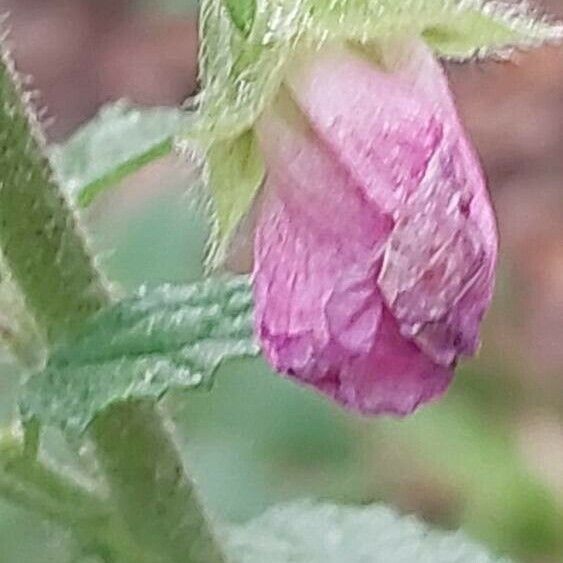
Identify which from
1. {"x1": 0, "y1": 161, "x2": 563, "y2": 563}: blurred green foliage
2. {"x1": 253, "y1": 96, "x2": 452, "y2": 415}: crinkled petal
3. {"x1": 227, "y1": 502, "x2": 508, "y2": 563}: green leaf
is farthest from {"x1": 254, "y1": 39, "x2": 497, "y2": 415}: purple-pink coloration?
{"x1": 0, "y1": 161, "x2": 563, "y2": 563}: blurred green foliage

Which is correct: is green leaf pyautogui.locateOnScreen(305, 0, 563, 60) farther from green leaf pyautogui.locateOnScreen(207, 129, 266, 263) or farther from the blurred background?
the blurred background

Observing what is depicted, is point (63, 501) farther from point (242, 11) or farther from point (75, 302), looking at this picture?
point (242, 11)

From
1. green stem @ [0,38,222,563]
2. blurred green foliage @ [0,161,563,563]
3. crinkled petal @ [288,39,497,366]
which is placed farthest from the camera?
blurred green foliage @ [0,161,563,563]

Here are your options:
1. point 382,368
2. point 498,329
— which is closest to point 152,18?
point 498,329

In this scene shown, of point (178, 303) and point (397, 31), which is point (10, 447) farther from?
point (397, 31)

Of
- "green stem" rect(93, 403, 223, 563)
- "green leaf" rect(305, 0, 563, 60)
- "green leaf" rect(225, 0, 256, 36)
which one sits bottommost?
"green stem" rect(93, 403, 223, 563)

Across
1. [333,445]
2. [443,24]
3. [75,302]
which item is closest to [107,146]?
[75,302]

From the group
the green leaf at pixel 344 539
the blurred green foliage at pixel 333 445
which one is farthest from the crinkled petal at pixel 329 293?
the blurred green foliage at pixel 333 445

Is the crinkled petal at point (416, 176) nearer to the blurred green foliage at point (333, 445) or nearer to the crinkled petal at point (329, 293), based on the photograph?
the crinkled petal at point (329, 293)

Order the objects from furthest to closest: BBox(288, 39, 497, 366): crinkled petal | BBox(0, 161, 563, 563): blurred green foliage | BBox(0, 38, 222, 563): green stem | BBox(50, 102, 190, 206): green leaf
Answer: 1. BBox(0, 161, 563, 563): blurred green foliage
2. BBox(50, 102, 190, 206): green leaf
3. BBox(0, 38, 222, 563): green stem
4. BBox(288, 39, 497, 366): crinkled petal
